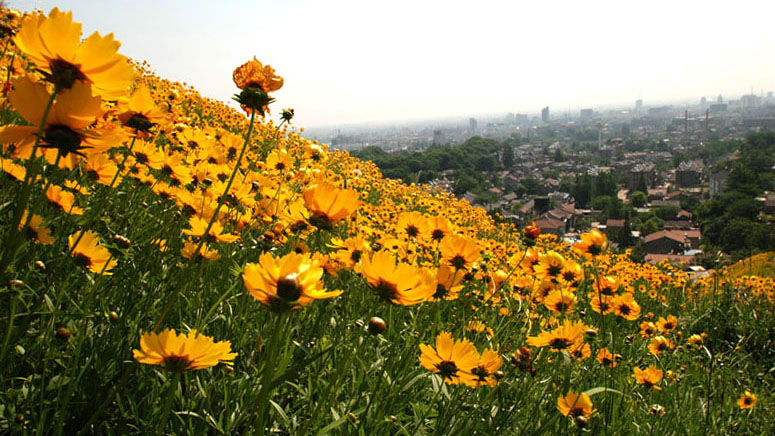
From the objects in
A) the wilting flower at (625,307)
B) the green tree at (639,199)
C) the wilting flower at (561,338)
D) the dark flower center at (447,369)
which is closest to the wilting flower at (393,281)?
the dark flower center at (447,369)

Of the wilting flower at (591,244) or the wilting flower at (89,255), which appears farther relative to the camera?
the wilting flower at (591,244)

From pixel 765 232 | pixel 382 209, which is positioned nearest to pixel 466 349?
pixel 382 209

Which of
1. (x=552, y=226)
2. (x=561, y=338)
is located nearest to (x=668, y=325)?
(x=561, y=338)

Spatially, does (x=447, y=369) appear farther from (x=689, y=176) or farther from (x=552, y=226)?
(x=689, y=176)

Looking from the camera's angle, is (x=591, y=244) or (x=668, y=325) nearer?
(x=591, y=244)

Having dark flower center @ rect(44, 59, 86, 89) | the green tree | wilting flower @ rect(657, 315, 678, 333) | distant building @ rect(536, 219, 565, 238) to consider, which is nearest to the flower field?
dark flower center @ rect(44, 59, 86, 89)

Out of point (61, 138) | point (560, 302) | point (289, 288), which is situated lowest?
point (560, 302)

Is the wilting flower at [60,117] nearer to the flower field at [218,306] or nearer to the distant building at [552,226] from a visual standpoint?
the flower field at [218,306]
